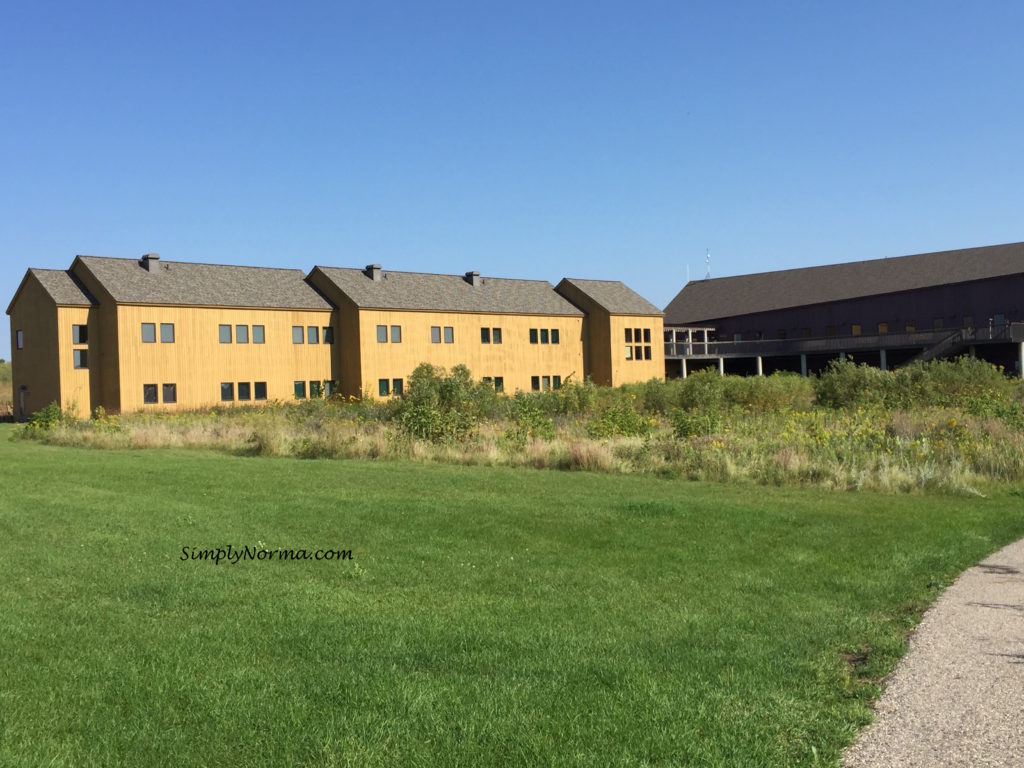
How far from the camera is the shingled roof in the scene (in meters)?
61.7

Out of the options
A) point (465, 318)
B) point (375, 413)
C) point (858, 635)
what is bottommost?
point (858, 635)

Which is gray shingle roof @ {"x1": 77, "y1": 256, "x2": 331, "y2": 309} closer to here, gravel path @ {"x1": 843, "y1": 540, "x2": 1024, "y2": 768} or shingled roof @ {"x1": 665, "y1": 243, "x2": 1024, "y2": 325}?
shingled roof @ {"x1": 665, "y1": 243, "x2": 1024, "y2": 325}

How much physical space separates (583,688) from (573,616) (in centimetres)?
168

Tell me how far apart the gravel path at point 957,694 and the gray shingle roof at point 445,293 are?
42049 millimetres

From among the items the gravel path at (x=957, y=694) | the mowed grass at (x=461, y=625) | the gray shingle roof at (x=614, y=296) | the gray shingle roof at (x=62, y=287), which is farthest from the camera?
the gray shingle roof at (x=614, y=296)

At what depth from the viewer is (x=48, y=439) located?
91.0ft

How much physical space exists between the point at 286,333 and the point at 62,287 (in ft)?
33.5

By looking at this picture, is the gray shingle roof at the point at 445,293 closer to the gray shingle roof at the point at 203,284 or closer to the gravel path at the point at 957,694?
the gray shingle roof at the point at 203,284

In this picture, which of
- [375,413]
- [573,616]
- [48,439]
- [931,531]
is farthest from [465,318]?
[573,616]

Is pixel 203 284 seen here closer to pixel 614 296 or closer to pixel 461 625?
pixel 614 296

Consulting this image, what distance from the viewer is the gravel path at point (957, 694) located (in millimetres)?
4824

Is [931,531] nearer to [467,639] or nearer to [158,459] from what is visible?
[467,639]

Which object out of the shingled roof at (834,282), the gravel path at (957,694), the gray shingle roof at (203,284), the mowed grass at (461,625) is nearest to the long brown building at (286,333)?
the gray shingle roof at (203,284)

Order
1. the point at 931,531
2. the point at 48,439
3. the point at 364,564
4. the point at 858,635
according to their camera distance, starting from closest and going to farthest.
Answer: the point at 858,635
the point at 364,564
the point at 931,531
the point at 48,439
